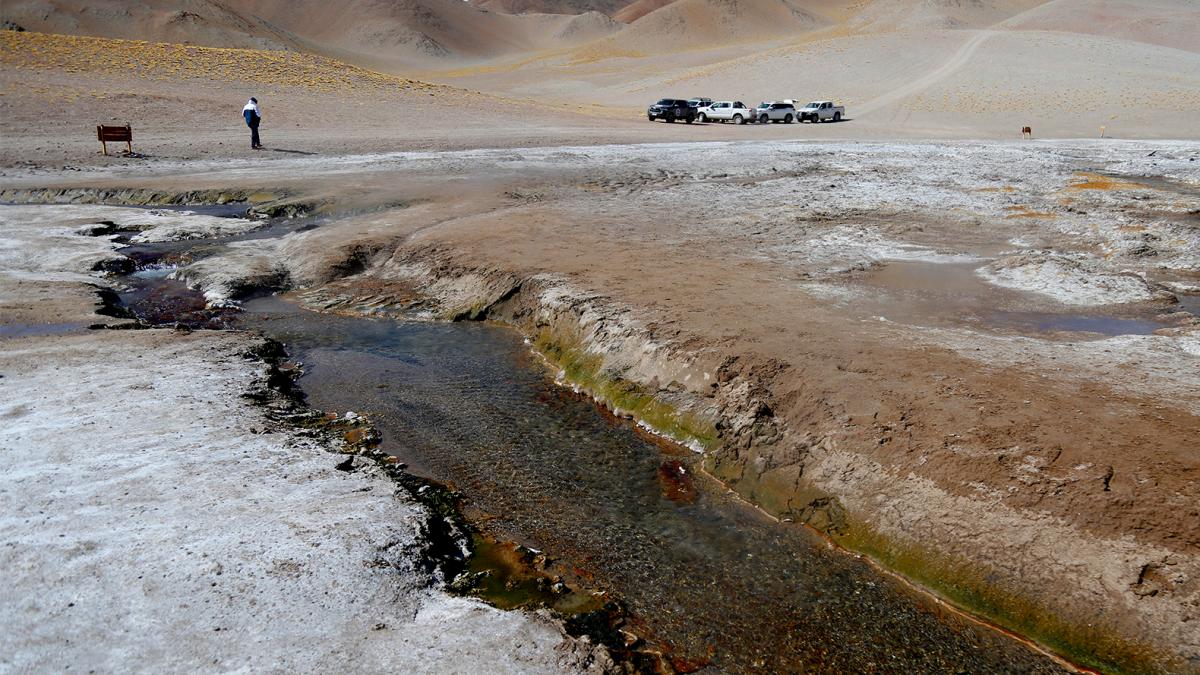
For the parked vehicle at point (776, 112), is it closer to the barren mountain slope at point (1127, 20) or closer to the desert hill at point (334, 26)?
the desert hill at point (334, 26)

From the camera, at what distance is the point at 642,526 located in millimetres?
5934

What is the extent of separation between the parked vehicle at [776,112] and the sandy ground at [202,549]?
41269 millimetres

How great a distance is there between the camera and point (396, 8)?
13238cm

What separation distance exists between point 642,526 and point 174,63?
44.7 metres

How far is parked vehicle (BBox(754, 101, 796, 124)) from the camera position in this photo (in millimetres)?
45500

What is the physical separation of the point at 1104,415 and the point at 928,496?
5.24 feet

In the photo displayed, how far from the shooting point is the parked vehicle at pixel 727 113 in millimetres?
44781

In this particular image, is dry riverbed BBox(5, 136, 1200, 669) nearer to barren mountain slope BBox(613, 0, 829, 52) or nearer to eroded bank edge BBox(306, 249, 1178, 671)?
eroded bank edge BBox(306, 249, 1178, 671)

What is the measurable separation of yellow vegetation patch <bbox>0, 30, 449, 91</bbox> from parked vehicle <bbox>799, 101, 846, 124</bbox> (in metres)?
21.0

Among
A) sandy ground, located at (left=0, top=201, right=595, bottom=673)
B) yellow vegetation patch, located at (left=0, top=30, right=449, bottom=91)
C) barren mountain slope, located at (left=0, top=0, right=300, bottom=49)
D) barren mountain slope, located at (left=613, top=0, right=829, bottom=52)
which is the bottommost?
sandy ground, located at (left=0, top=201, right=595, bottom=673)

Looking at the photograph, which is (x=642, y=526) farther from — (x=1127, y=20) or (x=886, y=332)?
(x=1127, y=20)

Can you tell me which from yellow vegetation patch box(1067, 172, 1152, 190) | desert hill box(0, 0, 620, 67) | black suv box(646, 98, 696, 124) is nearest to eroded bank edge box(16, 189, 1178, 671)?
yellow vegetation patch box(1067, 172, 1152, 190)

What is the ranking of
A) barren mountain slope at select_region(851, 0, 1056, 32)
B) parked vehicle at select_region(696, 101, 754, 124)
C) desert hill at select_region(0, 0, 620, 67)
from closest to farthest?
parked vehicle at select_region(696, 101, 754, 124) < desert hill at select_region(0, 0, 620, 67) < barren mountain slope at select_region(851, 0, 1056, 32)

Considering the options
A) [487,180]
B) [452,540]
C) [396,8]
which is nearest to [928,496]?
[452,540]
